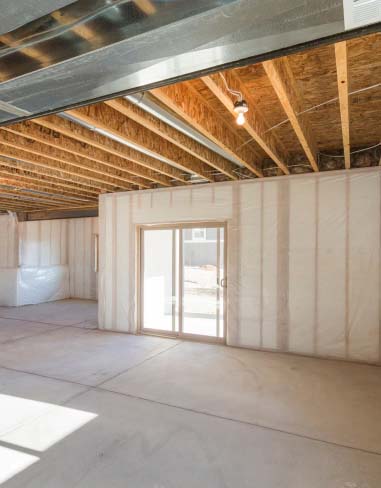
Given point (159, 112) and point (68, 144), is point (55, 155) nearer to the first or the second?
point (68, 144)

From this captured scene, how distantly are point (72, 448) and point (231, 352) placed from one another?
2732 millimetres

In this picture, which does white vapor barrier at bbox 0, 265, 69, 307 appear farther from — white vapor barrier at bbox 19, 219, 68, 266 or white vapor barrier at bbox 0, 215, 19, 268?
white vapor barrier at bbox 0, 215, 19, 268

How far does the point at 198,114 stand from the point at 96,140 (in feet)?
3.71

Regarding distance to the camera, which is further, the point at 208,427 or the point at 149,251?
the point at 149,251

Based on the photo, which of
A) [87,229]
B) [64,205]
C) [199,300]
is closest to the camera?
[199,300]

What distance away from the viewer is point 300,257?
4.61 metres

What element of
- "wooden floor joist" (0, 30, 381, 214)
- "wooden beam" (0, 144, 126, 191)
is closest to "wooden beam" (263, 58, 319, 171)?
"wooden floor joist" (0, 30, 381, 214)

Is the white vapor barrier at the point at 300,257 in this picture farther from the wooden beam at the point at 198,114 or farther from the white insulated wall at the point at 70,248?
the white insulated wall at the point at 70,248

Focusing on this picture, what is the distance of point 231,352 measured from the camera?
470 cm

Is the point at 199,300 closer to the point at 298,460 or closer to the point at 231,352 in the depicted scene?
the point at 231,352

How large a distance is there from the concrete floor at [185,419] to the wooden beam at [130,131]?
8.35 feet

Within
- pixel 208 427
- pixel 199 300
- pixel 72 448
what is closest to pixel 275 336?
pixel 199 300

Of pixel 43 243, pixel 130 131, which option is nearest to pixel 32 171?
pixel 130 131

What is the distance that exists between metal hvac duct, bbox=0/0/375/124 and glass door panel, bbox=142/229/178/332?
4.09 meters
